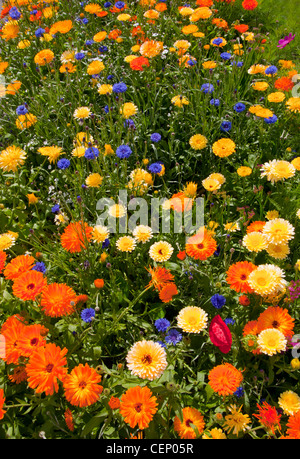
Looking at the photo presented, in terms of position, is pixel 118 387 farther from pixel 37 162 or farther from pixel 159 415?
pixel 37 162

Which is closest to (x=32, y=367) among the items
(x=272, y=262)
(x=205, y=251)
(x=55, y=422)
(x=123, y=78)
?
(x=55, y=422)

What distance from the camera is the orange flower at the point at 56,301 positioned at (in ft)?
5.34

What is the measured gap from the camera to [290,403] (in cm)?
153

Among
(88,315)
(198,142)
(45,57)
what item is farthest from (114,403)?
(45,57)

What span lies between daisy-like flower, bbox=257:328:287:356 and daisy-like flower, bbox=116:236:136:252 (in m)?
0.81

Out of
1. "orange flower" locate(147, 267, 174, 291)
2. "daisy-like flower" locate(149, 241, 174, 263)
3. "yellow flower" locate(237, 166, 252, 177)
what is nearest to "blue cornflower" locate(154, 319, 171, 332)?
"orange flower" locate(147, 267, 174, 291)

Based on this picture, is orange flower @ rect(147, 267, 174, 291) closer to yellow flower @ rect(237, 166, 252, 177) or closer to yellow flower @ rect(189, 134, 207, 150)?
yellow flower @ rect(237, 166, 252, 177)

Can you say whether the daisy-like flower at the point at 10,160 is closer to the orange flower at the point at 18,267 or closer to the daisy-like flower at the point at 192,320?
the orange flower at the point at 18,267

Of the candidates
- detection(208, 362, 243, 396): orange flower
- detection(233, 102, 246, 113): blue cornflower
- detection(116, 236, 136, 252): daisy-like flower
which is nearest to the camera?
detection(208, 362, 243, 396): orange flower

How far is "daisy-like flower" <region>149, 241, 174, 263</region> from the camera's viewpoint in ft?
6.14

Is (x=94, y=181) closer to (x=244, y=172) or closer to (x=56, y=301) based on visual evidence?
(x=56, y=301)

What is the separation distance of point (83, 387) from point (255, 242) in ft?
3.59

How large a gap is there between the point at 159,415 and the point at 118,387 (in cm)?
22

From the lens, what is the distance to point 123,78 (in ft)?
10.5
